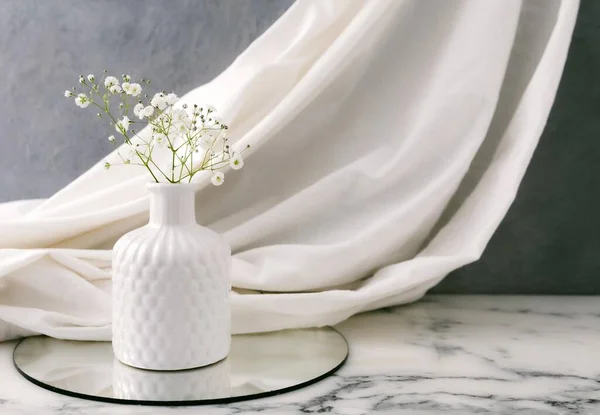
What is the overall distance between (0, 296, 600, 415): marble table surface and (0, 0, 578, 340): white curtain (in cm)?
7

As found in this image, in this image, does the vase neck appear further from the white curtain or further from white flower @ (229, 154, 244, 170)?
the white curtain

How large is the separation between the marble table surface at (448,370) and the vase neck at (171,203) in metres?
0.21

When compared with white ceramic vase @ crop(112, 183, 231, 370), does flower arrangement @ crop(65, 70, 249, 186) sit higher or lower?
higher

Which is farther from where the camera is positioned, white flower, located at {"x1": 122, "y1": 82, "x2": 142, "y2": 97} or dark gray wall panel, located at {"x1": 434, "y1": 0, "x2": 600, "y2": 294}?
dark gray wall panel, located at {"x1": 434, "y1": 0, "x2": 600, "y2": 294}

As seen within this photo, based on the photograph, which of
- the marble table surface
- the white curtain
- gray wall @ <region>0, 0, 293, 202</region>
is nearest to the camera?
the marble table surface

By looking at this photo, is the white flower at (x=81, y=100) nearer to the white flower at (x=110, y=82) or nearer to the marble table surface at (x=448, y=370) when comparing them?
the white flower at (x=110, y=82)

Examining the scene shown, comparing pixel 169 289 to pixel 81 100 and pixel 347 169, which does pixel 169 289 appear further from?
pixel 347 169

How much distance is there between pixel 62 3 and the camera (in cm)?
110

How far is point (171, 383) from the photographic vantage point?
2.39 ft

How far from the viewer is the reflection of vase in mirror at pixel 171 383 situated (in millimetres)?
695

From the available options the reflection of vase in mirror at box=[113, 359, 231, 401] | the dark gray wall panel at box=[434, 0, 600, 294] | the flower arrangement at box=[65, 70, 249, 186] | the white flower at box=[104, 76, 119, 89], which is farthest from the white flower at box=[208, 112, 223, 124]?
the dark gray wall panel at box=[434, 0, 600, 294]

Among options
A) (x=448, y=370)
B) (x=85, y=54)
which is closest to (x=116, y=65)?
(x=85, y=54)

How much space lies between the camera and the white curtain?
2.98 ft

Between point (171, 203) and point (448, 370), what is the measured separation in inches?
15.2
